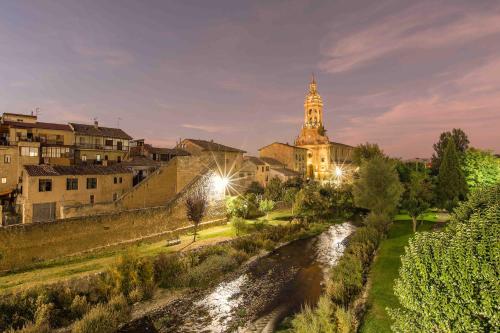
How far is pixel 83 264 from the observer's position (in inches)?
912

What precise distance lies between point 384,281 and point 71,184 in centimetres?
3425

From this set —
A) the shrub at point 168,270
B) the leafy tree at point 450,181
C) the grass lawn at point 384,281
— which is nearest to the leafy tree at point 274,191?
the grass lawn at point 384,281

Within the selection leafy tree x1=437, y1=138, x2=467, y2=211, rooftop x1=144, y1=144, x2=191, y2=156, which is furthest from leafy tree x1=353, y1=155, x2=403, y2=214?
rooftop x1=144, y1=144, x2=191, y2=156

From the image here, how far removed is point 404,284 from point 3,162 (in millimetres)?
48031

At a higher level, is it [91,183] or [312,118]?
[312,118]

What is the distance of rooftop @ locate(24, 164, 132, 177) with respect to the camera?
31239 millimetres

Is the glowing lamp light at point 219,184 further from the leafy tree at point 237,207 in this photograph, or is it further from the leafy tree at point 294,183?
the leafy tree at point 294,183

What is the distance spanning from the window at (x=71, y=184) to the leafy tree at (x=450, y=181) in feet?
174

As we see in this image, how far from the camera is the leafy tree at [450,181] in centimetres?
4422

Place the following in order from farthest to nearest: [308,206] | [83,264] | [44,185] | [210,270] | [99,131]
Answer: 1. [99,131]
2. [308,206]
3. [44,185]
4. [210,270]
5. [83,264]

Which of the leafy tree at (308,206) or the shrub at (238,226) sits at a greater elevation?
the leafy tree at (308,206)

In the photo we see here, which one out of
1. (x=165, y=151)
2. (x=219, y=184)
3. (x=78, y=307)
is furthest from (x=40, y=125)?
(x=78, y=307)

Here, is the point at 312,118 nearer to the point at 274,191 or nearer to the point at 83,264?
the point at 274,191

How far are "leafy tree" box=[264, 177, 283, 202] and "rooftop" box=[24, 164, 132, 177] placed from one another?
25674 millimetres
